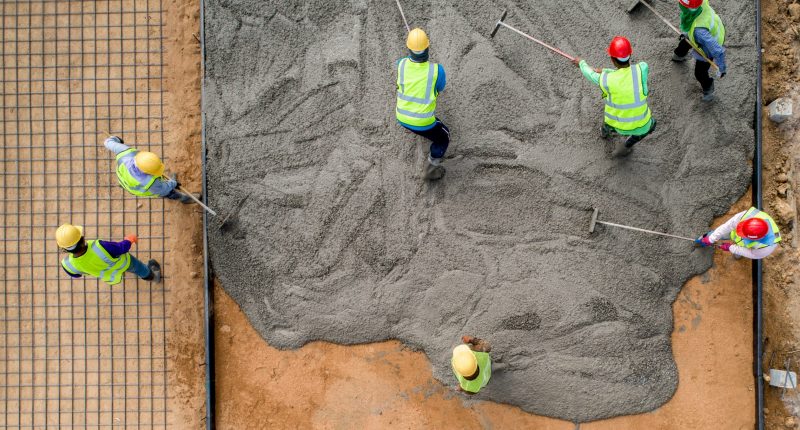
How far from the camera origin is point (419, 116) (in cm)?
448

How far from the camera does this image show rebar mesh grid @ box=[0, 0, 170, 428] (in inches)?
211

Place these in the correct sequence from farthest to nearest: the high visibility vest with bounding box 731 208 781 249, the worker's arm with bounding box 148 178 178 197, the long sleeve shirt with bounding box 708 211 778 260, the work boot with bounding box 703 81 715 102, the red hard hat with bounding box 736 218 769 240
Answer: the work boot with bounding box 703 81 715 102, the worker's arm with bounding box 148 178 178 197, the long sleeve shirt with bounding box 708 211 778 260, the high visibility vest with bounding box 731 208 781 249, the red hard hat with bounding box 736 218 769 240

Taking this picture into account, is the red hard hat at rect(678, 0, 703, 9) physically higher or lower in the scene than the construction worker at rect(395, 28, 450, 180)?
higher

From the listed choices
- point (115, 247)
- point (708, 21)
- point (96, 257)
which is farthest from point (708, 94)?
point (96, 257)

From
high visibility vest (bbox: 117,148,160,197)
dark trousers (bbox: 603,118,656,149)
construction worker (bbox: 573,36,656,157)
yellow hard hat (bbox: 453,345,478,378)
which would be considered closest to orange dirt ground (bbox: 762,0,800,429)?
dark trousers (bbox: 603,118,656,149)

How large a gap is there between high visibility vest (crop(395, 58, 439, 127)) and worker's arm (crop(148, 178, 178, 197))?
240cm

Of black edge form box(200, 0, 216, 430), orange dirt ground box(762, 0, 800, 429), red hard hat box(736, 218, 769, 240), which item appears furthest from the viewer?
black edge form box(200, 0, 216, 430)

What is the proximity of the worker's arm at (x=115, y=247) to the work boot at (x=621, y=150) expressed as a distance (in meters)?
4.85

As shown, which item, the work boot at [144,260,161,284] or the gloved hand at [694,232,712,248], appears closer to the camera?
the gloved hand at [694,232,712,248]

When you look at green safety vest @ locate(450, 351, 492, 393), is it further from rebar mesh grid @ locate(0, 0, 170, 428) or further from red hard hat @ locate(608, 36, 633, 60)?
rebar mesh grid @ locate(0, 0, 170, 428)

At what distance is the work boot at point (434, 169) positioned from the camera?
4965 millimetres

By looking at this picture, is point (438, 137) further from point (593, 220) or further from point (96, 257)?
point (96, 257)

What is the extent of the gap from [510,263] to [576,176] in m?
1.10

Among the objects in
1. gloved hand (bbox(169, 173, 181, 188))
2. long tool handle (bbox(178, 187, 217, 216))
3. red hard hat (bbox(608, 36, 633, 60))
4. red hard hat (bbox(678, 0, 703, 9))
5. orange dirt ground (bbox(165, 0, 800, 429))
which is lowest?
orange dirt ground (bbox(165, 0, 800, 429))
